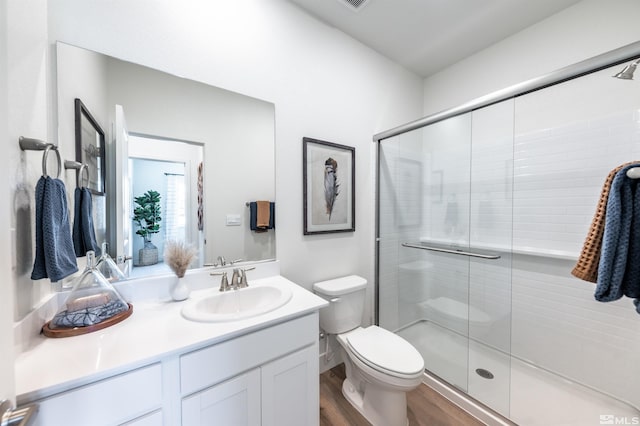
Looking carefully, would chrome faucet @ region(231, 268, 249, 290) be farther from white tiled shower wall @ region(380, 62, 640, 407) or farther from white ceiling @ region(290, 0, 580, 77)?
white ceiling @ region(290, 0, 580, 77)

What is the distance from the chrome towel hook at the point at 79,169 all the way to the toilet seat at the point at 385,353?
5.21ft

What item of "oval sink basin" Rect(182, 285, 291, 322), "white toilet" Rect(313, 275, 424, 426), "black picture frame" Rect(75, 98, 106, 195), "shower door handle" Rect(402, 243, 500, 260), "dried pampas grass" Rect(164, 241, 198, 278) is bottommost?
"white toilet" Rect(313, 275, 424, 426)

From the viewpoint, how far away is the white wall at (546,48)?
1.46 meters

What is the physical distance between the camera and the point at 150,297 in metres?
1.15

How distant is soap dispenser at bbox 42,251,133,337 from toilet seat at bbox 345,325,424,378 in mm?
1188

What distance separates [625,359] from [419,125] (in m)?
1.94

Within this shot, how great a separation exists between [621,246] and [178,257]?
5.47 feet

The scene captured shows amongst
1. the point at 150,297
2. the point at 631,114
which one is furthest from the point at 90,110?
the point at 631,114

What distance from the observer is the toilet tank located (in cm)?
161

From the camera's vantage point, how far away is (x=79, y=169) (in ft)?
3.27

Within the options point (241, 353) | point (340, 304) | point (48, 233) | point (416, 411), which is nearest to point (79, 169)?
point (48, 233)

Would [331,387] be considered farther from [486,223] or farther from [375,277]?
[486,223]

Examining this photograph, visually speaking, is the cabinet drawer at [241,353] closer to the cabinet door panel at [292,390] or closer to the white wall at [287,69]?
the cabinet door panel at [292,390]

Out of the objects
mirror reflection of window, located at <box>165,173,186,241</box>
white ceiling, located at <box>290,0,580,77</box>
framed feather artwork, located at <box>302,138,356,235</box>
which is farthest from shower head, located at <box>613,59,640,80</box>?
mirror reflection of window, located at <box>165,173,186,241</box>
